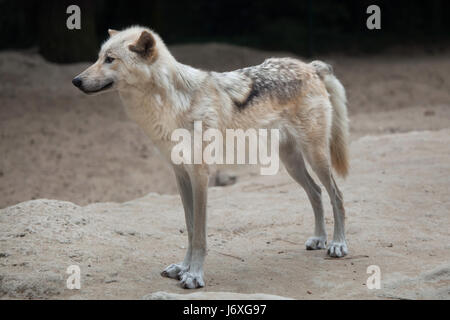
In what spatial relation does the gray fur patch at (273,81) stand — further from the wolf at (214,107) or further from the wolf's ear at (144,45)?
the wolf's ear at (144,45)

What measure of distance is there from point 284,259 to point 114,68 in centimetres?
178

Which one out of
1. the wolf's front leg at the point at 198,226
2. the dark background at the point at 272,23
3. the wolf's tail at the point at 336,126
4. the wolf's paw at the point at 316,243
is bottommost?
the wolf's paw at the point at 316,243

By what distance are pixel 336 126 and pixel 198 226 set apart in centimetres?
154

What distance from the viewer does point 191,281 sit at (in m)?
3.63

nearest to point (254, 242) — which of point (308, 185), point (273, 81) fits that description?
point (308, 185)

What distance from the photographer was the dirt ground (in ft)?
12.0

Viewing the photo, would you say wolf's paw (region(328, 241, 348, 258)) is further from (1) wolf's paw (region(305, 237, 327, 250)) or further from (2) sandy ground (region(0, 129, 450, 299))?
(1) wolf's paw (region(305, 237, 327, 250))

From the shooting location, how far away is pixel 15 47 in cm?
1346

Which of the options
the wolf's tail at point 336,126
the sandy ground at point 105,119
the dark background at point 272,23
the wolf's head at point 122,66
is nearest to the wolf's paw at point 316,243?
the wolf's tail at point 336,126

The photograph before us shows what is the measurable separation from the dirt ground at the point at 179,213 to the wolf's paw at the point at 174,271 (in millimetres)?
70

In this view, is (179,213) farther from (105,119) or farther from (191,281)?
(105,119)

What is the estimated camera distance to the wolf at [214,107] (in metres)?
3.56

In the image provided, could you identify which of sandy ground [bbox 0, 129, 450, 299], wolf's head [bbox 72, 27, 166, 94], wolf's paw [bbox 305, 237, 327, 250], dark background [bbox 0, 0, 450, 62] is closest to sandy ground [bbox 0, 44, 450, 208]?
dark background [bbox 0, 0, 450, 62]
